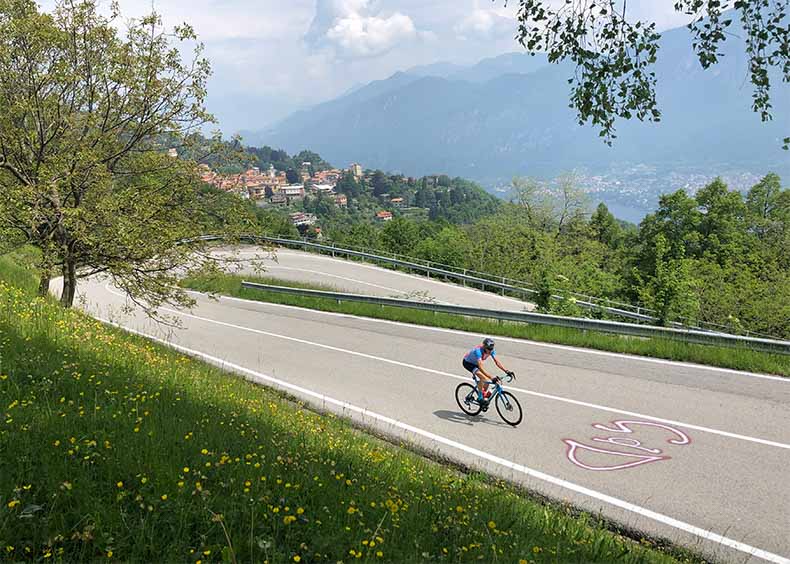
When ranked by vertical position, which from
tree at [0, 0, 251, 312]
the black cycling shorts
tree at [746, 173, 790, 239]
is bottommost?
the black cycling shorts

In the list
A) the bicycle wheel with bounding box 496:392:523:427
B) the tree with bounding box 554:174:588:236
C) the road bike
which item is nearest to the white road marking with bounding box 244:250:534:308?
the road bike

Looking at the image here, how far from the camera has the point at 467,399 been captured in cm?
1025

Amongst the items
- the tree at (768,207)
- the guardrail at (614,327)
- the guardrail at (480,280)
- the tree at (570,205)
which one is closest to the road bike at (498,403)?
the guardrail at (614,327)

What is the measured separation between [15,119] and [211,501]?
12464mm

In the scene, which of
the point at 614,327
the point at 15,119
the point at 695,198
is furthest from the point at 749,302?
the point at 15,119

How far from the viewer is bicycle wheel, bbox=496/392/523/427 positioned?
31.6 ft

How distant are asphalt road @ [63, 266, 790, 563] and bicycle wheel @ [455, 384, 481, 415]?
10.2 inches

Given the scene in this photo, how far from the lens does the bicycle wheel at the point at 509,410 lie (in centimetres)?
962

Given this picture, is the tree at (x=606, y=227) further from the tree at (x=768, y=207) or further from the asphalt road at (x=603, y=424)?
the asphalt road at (x=603, y=424)

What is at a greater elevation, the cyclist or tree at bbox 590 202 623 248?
tree at bbox 590 202 623 248

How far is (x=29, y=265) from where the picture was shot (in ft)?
43.5

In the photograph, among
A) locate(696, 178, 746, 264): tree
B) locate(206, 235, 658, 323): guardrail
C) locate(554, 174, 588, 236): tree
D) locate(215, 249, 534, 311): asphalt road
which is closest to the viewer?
locate(206, 235, 658, 323): guardrail

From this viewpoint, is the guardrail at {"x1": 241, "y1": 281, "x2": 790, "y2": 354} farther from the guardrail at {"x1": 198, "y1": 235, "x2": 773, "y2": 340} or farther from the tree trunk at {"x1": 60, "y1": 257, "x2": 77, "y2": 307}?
the tree trunk at {"x1": 60, "y1": 257, "x2": 77, "y2": 307}

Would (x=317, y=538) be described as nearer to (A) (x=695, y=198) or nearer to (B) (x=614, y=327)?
(B) (x=614, y=327)
